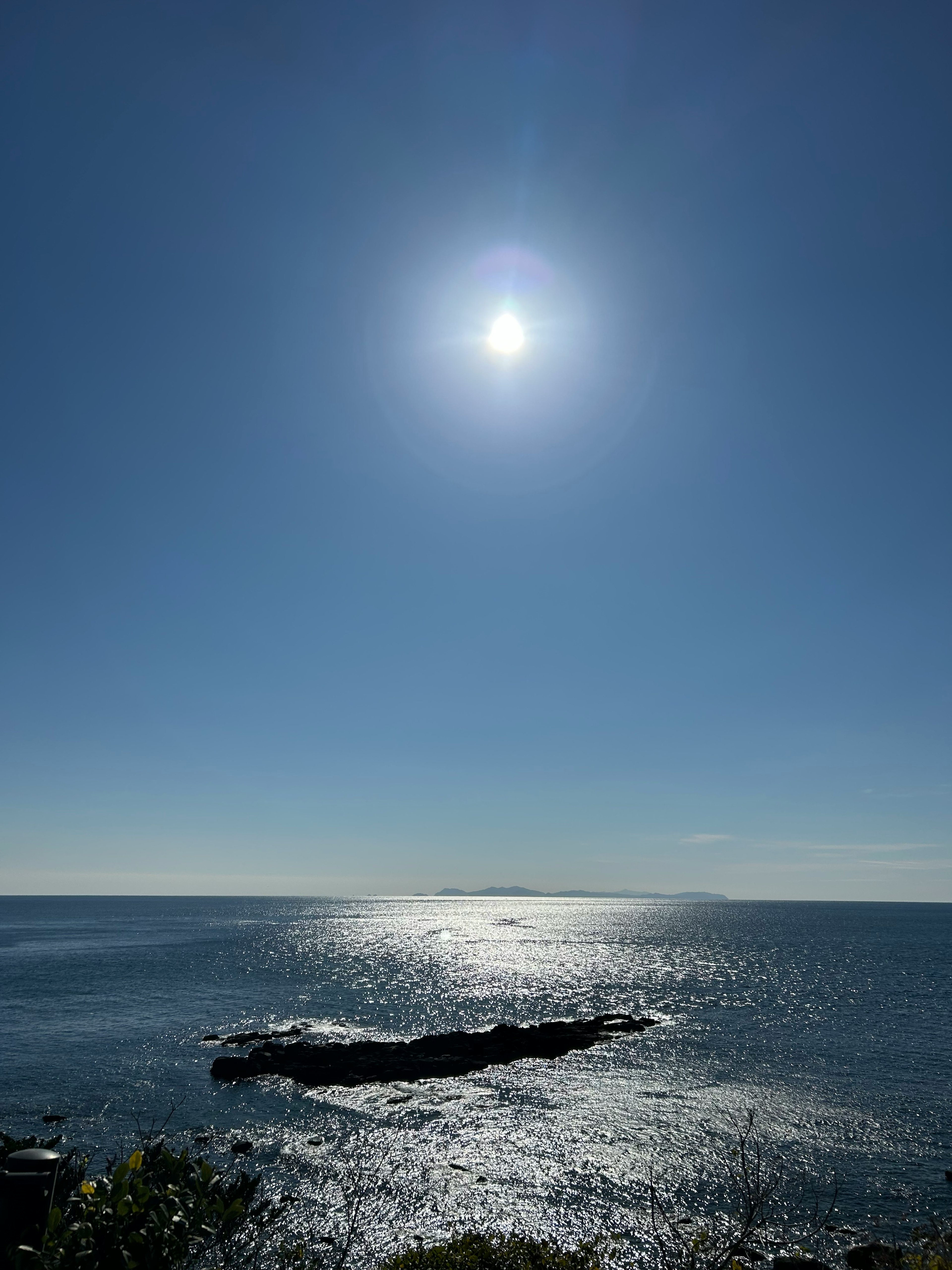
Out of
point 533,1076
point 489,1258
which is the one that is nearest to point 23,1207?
point 489,1258

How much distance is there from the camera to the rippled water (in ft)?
97.0

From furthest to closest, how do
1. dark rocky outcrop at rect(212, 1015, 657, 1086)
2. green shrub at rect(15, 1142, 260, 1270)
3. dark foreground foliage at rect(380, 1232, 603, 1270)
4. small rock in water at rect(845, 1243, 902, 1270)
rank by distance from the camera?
dark rocky outcrop at rect(212, 1015, 657, 1086) → small rock in water at rect(845, 1243, 902, 1270) → dark foreground foliage at rect(380, 1232, 603, 1270) → green shrub at rect(15, 1142, 260, 1270)

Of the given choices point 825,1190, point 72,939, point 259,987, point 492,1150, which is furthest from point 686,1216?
point 72,939

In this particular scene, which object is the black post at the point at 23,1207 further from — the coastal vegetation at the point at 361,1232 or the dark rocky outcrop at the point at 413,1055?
the dark rocky outcrop at the point at 413,1055

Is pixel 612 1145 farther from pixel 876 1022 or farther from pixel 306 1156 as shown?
pixel 876 1022

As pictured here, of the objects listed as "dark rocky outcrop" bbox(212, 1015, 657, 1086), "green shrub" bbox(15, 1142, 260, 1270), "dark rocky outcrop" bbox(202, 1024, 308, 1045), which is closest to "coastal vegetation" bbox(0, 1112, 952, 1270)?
"green shrub" bbox(15, 1142, 260, 1270)

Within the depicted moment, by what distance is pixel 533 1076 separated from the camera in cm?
4462

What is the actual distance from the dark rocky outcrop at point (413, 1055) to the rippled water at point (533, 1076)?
1.51 metres

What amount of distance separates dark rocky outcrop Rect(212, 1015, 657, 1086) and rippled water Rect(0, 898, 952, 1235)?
4.96 ft

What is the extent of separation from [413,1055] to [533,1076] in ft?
29.2

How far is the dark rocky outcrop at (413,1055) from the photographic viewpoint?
43.5 metres

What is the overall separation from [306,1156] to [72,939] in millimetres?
133152

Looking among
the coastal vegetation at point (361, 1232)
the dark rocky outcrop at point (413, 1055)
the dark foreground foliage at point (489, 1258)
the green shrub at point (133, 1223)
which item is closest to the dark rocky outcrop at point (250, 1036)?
the dark rocky outcrop at point (413, 1055)

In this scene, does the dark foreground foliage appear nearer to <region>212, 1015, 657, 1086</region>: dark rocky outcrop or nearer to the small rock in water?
the small rock in water
